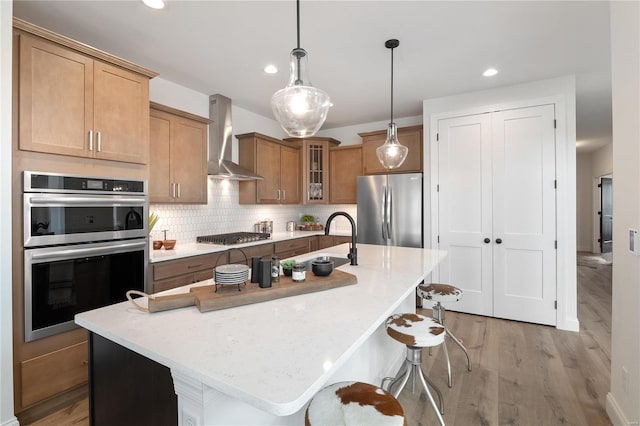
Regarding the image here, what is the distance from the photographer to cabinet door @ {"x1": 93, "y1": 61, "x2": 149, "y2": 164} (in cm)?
221

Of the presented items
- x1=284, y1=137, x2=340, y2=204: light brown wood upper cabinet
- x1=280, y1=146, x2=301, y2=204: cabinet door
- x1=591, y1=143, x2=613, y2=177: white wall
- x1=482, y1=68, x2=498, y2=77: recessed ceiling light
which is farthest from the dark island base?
x1=591, y1=143, x2=613, y2=177: white wall

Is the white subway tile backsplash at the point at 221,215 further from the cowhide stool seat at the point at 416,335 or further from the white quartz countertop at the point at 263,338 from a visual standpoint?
the cowhide stool seat at the point at 416,335

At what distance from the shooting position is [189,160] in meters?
3.30

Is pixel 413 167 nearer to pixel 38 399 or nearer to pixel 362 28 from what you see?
pixel 362 28

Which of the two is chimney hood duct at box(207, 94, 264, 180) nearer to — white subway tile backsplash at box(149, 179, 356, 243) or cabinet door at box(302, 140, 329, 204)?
white subway tile backsplash at box(149, 179, 356, 243)

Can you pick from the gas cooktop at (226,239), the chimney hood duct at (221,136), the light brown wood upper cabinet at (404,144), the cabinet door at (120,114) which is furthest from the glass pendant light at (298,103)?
the light brown wood upper cabinet at (404,144)

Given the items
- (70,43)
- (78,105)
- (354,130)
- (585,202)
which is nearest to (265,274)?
(78,105)

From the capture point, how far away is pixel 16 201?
182cm

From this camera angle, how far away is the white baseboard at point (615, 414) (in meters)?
1.71

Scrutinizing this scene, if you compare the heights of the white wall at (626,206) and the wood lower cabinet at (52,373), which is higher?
the white wall at (626,206)

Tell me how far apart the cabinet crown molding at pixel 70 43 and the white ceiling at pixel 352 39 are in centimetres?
27

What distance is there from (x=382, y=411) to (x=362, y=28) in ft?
8.26

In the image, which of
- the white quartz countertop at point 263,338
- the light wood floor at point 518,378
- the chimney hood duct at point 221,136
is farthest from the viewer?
the chimney hood duct at point 221,136

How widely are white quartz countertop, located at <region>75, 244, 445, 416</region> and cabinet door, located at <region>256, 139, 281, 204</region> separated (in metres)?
2.94
